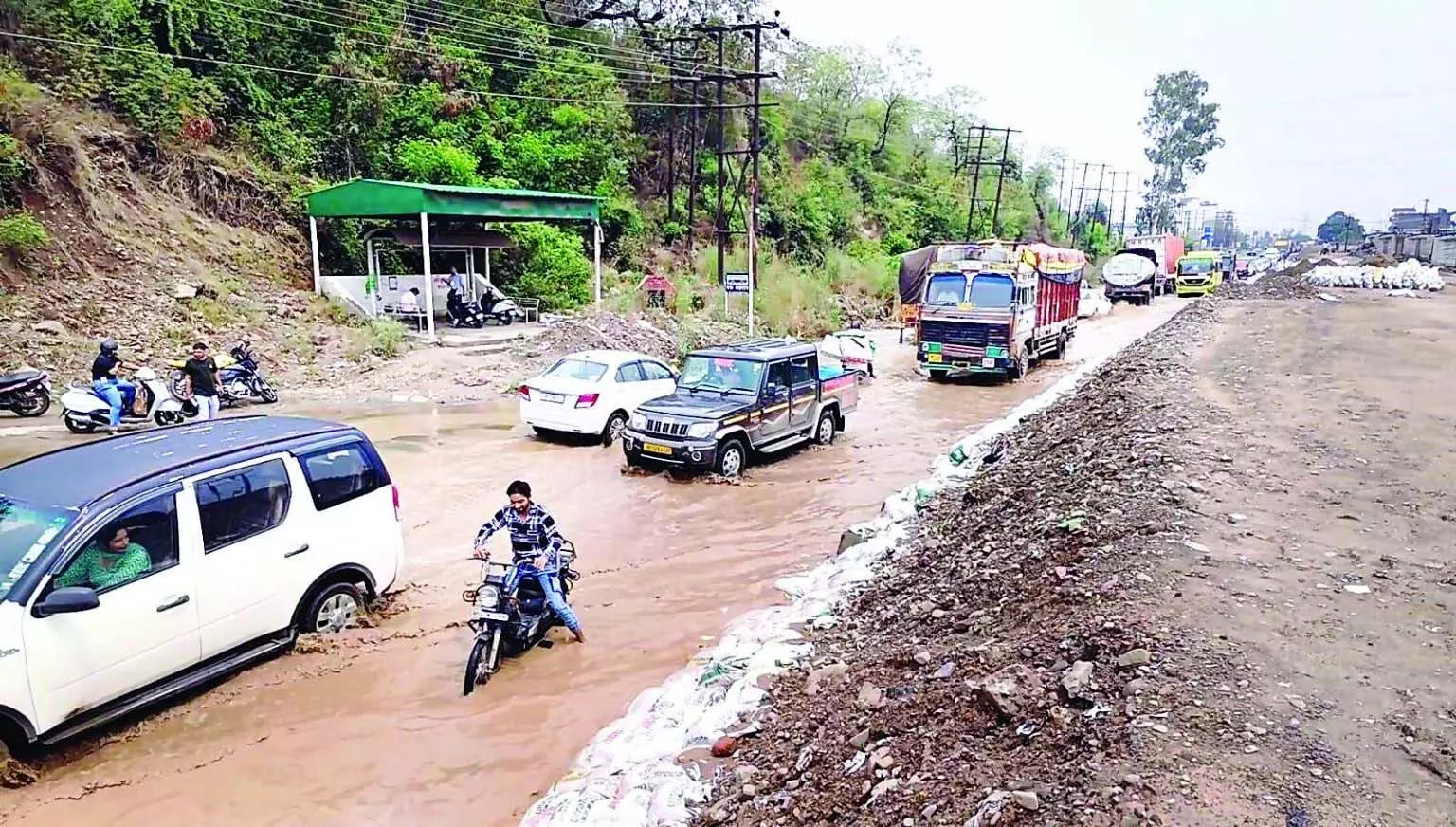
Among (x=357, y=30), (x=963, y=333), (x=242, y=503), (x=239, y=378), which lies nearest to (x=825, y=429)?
(x=963, y=333)

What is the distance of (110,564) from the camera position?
5402 millimetres

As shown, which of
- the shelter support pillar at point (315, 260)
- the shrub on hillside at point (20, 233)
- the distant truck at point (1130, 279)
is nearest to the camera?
the shrub on hillside at point (20, 233)

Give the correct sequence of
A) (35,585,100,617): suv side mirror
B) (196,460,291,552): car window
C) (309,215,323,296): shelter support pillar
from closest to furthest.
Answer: (35,585,100,617): suv side mirror
(196,460,291,552): car window
(309,215,323,296): shelter support pillar

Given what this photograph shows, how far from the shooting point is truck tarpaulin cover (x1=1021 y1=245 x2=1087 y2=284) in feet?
74.4

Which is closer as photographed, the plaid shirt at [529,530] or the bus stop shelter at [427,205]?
the plaid shirt at [529,530]

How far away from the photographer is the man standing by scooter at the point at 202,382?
545 inches

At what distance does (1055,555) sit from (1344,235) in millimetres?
125165

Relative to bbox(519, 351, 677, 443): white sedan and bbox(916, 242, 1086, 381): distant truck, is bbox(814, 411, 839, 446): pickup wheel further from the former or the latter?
bbox(916, 242, 1086, 381): distant truck

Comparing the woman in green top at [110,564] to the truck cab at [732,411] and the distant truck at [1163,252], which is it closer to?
the truck cab at [732,411]

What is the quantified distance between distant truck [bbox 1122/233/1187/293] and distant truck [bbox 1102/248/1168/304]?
55.6 inches

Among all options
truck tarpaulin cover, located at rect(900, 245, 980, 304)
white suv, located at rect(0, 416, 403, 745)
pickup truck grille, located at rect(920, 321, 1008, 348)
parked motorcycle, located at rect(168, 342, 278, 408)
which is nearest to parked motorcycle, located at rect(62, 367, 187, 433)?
parked motorcycle, located at rect(168, 342, 278, 408)

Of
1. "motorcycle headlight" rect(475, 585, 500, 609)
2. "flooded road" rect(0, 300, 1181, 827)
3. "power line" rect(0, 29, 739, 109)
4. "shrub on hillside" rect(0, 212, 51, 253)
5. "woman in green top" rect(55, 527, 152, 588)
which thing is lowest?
"flooded road" rect(0, 300, 1181, 827)

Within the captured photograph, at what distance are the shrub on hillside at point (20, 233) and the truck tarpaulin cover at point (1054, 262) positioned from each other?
843 inches

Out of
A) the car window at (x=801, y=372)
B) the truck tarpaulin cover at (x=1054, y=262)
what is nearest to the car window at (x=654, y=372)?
the car window at (x=801, y=372)
